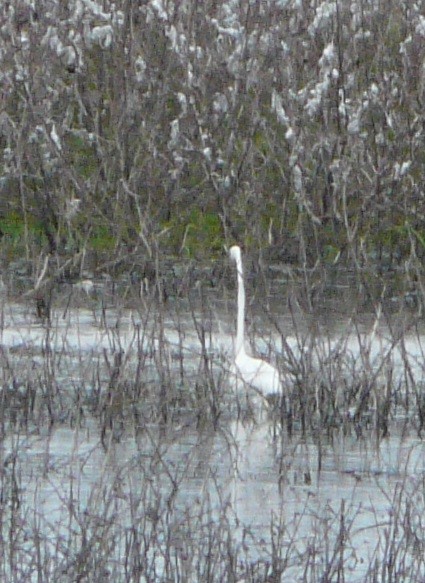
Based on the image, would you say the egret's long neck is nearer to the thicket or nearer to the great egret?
the great egret

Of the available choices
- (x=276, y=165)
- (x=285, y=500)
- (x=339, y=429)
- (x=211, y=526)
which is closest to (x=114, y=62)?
(x=276, y=165)

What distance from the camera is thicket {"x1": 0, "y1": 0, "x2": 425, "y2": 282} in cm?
1252

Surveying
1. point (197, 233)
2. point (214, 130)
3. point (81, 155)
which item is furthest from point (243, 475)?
point (81, 155)

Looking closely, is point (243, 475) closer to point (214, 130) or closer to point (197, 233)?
point (197, 233)

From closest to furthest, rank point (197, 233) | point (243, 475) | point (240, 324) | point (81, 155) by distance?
1. point (243, 475)
2. point (240, 324)
3. point (197, 233)
4. point (81, 155)

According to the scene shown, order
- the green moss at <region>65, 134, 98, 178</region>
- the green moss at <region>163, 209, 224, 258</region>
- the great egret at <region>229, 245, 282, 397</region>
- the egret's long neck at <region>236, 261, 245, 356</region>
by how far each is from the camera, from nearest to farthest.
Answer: the great egret at <region>229, 245, 282, 397</region> → the egret's long neck at <region>236, 261, 245, 356</region> → the green moss at <region>163, 209, 224, 258</region> → the green moss at <region>65, 134, 98, 178</region>

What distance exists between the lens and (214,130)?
13.1m

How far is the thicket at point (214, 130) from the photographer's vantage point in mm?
12516

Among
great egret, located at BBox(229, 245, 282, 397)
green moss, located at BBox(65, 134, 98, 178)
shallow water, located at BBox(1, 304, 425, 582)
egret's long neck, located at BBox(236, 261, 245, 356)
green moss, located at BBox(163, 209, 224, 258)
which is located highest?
green moss, located at BBox(65, 134, 98, 178)

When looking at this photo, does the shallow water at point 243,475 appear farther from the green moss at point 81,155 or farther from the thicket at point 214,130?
the green moss at point 81,155

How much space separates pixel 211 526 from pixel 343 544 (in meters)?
0.43

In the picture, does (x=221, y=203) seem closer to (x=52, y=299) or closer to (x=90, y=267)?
(x=90, y=267)

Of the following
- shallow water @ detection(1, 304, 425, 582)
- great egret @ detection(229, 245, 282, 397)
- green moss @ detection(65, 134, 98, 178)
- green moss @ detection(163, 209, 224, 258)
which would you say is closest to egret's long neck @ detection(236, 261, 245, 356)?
great egret @ detection(229, 245, 282, 397)

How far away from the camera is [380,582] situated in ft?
17.8
